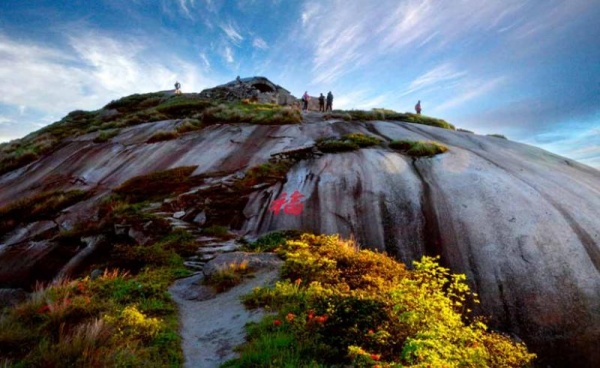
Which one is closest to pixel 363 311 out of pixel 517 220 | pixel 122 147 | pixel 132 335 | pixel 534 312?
pixel 132 335

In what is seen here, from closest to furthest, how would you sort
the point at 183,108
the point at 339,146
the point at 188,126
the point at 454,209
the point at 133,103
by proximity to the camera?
the point at 454,209, the point at 339,146, the point at 188,126, the point at 183,108, the point at 133,103

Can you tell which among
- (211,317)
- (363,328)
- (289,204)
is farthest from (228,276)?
(289,204)

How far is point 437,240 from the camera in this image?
10633mm

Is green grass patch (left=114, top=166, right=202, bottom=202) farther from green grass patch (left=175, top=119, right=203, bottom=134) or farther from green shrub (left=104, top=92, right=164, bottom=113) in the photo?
green shrub (left=104, top=92, right=164, bottom=113)

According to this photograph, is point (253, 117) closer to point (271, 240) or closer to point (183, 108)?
point (183, 108)

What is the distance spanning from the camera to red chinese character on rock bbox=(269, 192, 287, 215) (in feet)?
44.0

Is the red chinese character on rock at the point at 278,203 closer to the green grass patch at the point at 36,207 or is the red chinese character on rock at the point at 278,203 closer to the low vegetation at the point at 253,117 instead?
the low vegetation at the point at 253,117

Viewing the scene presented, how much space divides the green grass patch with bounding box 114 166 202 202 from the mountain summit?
75mm

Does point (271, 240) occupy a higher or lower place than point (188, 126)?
lower

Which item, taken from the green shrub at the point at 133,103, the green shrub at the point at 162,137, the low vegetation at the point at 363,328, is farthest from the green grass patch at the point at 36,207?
the green shrub at the point at 133,103

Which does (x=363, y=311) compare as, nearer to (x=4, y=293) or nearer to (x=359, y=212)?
(x=359, y=212)

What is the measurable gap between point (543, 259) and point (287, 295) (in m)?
7.29

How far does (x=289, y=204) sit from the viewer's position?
13.5 meters

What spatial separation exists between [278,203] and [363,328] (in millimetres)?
8404
